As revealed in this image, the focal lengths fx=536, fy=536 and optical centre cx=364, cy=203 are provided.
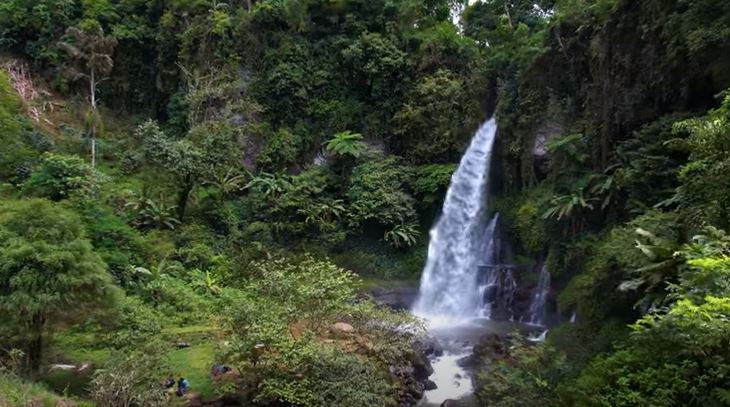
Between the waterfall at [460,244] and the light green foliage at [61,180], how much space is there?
12.4 meters

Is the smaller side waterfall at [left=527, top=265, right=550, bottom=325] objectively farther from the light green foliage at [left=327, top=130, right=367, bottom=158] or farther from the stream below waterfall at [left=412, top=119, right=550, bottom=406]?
the light green foliage at [left=327, top=130, right=367, bottom=158]

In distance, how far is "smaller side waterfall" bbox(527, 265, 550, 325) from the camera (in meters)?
16.9

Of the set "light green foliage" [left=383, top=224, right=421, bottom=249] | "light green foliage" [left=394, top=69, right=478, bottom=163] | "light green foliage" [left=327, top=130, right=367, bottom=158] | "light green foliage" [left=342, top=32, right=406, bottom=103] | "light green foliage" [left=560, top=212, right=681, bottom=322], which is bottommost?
"light green foliage" [left=383, top=224, right=421, bottom=249]

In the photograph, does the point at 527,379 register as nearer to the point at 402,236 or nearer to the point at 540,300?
the point at 540,300

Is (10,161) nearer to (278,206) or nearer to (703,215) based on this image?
(278,206)

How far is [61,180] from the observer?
18.0 m

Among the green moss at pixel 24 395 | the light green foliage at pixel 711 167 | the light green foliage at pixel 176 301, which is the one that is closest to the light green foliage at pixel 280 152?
the light green foliage at pixel 176 301

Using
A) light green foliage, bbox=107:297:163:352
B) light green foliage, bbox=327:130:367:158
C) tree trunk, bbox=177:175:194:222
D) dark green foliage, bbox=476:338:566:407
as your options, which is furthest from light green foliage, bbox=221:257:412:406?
light green foliage, bbox=327:130:367:158

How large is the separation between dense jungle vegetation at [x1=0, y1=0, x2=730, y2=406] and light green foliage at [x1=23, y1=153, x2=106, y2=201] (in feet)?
0.33

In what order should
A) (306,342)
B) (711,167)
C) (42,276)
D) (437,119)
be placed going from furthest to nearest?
(437,119) < (42,276) < (306,342) < (711,167)

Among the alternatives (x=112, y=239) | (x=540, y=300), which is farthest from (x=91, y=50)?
(x=540, y=300)

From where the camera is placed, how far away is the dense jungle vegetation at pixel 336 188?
9.12 metres

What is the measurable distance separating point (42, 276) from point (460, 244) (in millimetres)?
15143

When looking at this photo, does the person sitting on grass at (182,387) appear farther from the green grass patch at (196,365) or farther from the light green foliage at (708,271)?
the light green foliage at (708,271)
